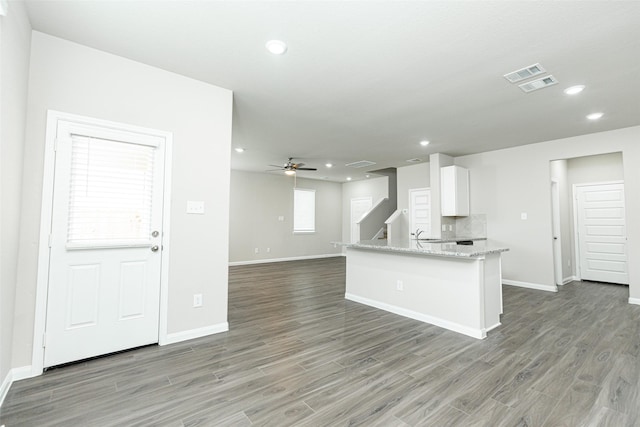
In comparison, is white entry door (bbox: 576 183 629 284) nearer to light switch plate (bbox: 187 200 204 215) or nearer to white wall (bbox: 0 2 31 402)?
light switch plate (bbox: 187 200 204 215)

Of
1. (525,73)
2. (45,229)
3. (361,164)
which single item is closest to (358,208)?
(361,164)

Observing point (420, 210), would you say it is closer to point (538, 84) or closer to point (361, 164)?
point (361, 164)

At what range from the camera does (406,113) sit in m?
4.00

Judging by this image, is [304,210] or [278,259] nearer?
[278,259]

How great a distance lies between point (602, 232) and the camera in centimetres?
584

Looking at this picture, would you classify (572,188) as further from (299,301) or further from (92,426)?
(92,426)

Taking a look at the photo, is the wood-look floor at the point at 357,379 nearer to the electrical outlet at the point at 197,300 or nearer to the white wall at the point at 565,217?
the electrical outlet at the point at 197,300

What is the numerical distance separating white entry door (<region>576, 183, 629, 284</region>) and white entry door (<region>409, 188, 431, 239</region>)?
2982 millimetres

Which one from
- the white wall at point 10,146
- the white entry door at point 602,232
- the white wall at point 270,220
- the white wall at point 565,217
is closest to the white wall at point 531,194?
the white wall at point 565,217

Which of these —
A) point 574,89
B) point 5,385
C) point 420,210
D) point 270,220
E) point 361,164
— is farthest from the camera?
point 270,220

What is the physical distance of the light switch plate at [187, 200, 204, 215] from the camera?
9.87ft

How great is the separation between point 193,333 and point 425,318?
8.89 ft

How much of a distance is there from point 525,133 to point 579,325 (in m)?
3.00

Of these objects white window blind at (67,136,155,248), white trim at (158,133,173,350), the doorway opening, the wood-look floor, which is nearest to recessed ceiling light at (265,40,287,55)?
white trim at (158,133,173,350)
